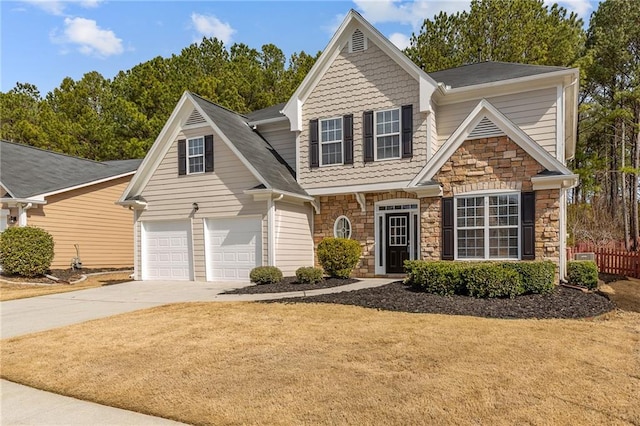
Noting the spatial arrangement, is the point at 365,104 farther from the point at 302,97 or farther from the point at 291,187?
the point at 291,187

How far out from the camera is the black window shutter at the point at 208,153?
50.8ft

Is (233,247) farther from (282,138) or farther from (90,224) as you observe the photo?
(90,224)

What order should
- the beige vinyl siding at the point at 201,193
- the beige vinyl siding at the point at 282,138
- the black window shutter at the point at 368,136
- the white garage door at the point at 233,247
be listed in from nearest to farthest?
the white garage door at the point at 233,247 < the beige vinyl siding at the point at 201,193 < the black window shutter at the point at 368,136 < the beige vinyl siding at the point at 282,138

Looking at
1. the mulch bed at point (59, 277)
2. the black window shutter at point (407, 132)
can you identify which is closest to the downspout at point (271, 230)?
the black window shutter at point (407, 132)

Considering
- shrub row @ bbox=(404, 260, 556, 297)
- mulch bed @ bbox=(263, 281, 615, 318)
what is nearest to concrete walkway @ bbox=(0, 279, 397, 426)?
mulch bed @ bbox=(263, 281, 615, 318)

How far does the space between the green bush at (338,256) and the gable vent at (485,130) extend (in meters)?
4.77

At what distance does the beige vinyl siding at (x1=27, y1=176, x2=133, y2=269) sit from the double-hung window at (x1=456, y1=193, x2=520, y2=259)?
16.7m

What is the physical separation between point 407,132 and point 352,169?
2.21m

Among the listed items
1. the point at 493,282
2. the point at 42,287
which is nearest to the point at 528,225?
the point at 493,282

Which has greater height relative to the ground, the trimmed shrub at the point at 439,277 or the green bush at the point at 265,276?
the trimmed shrub at the point at 439,277

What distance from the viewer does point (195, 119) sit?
15914mm

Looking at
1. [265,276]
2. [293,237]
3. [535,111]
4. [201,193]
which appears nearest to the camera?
[265,276]

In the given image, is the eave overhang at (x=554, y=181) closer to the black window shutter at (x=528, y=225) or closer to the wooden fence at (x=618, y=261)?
the black window shutter at (x=528, y=225)

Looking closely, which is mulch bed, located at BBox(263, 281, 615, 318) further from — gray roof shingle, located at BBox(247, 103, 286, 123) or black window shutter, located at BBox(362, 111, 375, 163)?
gray roof shingle, located at BBox(247, 103, 286, 123)
